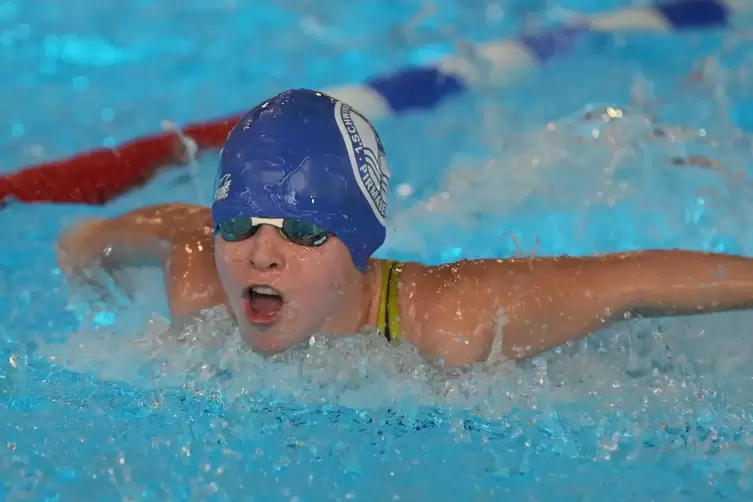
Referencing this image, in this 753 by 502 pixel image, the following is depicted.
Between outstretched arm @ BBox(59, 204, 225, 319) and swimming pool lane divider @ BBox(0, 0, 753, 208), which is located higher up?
swimming pool lane divider @ BBox(0, 0, 753, 208)

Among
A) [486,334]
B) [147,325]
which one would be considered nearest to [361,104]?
[147,325]

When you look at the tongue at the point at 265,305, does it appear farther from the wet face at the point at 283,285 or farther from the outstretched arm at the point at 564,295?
the outstretched arm at the point at 564,295

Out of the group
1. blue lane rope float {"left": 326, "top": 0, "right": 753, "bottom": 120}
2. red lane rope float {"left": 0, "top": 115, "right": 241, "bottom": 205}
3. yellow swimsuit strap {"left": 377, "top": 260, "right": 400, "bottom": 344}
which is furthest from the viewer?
blue lane rope float {"left": 326, "top": 0, "right": 753, "bottom": 120}

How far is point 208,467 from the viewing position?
1816 millimetres

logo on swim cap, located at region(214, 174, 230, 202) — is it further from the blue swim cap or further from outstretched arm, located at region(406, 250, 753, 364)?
outstretched arm, located at region(406, 250, 753, 364)

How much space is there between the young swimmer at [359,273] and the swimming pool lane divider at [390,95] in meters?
1.05

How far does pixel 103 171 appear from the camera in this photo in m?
2.84

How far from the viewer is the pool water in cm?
184

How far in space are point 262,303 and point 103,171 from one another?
117cm

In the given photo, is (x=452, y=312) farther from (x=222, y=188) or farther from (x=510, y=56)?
(x=510, y=56)

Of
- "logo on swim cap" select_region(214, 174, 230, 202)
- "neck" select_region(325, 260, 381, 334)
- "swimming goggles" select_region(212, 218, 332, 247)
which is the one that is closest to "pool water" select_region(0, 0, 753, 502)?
"neck" select_region(325, 260, 381, 334)

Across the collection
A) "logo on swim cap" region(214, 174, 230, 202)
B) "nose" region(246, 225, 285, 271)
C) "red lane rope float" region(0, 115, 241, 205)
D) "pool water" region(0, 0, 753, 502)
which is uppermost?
"logo on swim cap" region(214, 174, 230, 202)

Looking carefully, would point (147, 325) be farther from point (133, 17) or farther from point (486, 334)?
point (133, 17)

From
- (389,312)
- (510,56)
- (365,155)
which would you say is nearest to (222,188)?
(365,155)
